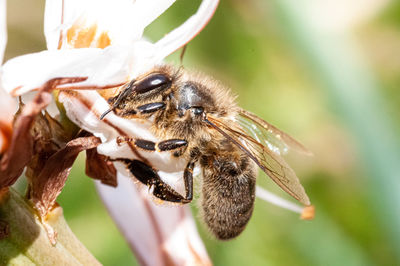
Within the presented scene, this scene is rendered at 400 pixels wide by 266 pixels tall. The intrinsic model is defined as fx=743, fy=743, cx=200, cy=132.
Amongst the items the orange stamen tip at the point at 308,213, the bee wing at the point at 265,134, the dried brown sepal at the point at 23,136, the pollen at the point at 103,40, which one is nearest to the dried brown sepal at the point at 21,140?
the dried brown sepal at the point at 23,136

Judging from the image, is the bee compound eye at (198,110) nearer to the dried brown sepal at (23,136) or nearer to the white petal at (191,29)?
the white petal at (191,29)

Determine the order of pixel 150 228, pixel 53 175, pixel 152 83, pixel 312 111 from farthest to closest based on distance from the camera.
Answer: pixel 312 111 → pixel 150 228 → pixel 152 83 → pixel 53 175

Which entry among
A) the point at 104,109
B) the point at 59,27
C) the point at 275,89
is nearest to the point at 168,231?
the point at 104,109

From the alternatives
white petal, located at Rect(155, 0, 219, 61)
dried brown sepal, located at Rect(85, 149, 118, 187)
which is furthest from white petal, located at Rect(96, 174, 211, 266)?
white petal, located at Rect(155, 0, 219, 61)

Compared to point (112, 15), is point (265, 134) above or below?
below

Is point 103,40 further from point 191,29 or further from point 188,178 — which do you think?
point 188,178

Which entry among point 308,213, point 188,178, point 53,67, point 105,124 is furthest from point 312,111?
point 53,67
